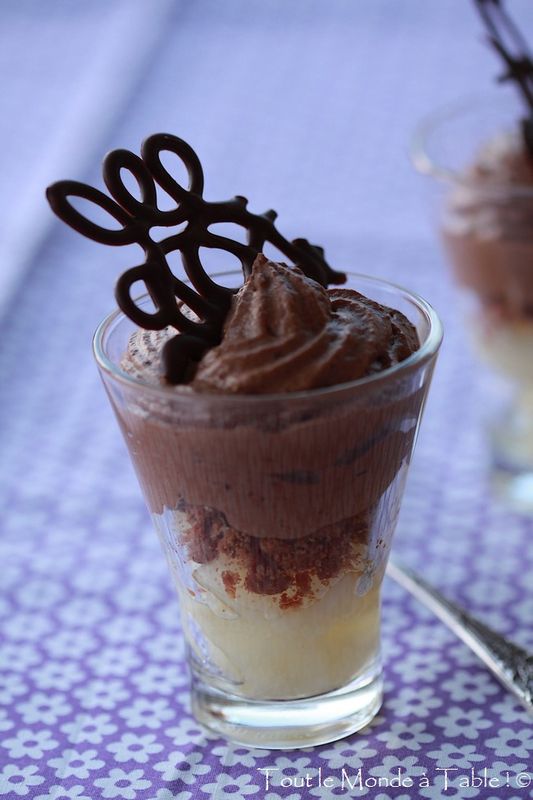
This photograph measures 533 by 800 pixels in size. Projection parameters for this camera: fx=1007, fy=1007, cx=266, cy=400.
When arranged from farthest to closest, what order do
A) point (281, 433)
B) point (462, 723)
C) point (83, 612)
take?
1. point (83, 612)
2. point (462, 723)
3. point (281, 433)

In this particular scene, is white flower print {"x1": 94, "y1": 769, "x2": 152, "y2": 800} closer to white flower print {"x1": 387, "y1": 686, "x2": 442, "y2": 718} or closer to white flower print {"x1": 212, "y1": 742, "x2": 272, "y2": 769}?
white flower print {"x1": 212, "y1": 742, "x2": 272, "y2": 769}

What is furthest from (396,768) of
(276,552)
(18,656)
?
(18,656)

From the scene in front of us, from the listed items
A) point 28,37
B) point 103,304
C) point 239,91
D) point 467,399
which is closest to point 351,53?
point 239,91

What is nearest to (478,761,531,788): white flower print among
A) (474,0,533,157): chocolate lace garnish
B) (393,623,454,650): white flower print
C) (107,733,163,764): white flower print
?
(393,623,454,650): white flower print

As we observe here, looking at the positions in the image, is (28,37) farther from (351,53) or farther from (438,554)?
(438,554)

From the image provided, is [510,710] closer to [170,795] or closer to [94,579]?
[170,795]

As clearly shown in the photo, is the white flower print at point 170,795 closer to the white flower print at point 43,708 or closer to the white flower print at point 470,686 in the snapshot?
the white flower print at point 43,708
